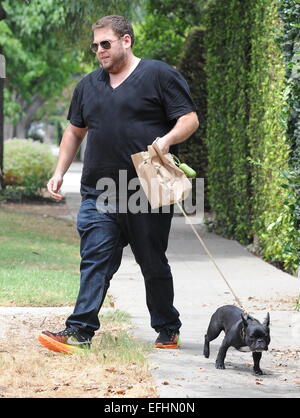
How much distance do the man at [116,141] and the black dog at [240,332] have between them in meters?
0.45

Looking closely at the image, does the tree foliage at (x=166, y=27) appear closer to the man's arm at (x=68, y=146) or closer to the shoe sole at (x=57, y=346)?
the man's arm at (x=68, y=146)

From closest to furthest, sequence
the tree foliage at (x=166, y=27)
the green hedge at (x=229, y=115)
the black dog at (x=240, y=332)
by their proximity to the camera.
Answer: the black dog at (x=240, y=332) < the green hedge at (x=229, y=115) < the tree foliage at (x=166, y=27)

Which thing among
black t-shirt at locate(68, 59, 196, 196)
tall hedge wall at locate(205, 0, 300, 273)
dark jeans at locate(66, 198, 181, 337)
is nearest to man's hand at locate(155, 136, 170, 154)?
black t-shirt at locate(68, 59, 196, 196)

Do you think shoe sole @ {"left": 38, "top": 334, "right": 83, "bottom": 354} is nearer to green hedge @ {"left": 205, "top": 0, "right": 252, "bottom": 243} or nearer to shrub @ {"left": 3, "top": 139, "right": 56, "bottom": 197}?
green hedge @ {"left": 205, "top": 0, "right": 252, "bottom": 243}

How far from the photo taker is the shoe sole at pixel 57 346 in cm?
609

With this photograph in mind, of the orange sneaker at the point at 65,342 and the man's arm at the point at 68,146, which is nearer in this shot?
the orange sneaker at the point at 65,342

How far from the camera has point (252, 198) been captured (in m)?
12.4

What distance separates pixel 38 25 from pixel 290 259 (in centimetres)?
1854

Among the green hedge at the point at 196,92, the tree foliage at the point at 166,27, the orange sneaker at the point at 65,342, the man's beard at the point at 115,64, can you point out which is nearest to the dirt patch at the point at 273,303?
the orange sneaker at the point at 65,342

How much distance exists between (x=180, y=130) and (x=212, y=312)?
2.39m
